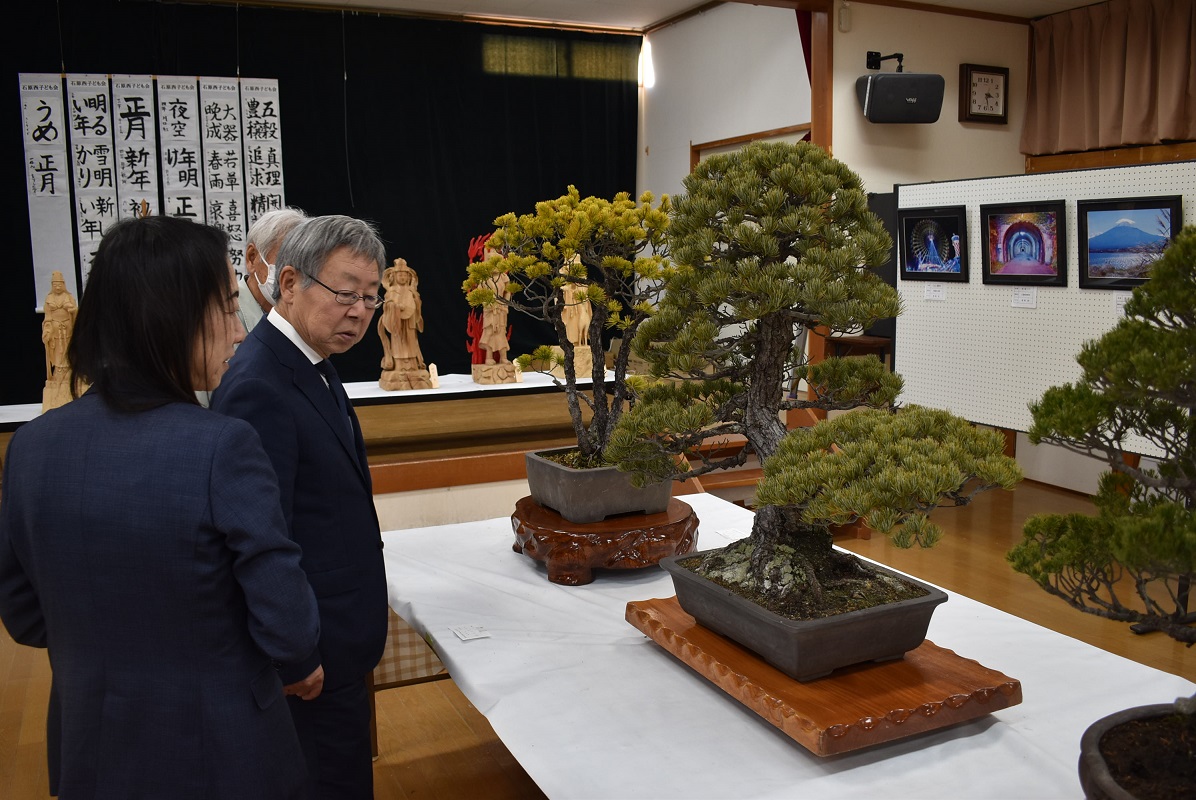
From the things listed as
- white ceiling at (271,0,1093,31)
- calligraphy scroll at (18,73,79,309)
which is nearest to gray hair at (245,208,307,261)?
calligraphy scroll at (18,73,79,309)

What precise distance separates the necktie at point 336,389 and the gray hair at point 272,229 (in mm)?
629

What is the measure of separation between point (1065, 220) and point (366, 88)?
4393 mm

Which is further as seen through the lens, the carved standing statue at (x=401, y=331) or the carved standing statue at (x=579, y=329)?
the carved standing statue at (x=579, y=329)

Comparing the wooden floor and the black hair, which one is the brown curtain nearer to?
the wooden floor

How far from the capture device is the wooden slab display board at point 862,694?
1.29m

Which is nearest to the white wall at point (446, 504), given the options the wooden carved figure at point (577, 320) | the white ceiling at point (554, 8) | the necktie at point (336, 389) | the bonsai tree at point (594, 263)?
the bonsai tree at point (594, 263)

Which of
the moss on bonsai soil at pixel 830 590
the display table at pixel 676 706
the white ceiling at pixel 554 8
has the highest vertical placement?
the white ceiling at pixel 554 8

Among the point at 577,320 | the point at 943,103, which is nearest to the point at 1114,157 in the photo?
the point at 943,103

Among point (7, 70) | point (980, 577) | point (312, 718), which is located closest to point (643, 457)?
point (312, 718)

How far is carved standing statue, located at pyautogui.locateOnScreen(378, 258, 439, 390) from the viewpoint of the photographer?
4492 millimetres

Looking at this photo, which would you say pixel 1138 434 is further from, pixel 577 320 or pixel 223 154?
pixel 223 154

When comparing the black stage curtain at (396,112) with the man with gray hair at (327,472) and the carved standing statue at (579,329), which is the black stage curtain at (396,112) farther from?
the man with gray hair at (327,472)

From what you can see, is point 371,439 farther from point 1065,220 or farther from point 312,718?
point 1065,220

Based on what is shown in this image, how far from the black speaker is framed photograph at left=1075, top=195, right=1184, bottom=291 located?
1.57 meters
